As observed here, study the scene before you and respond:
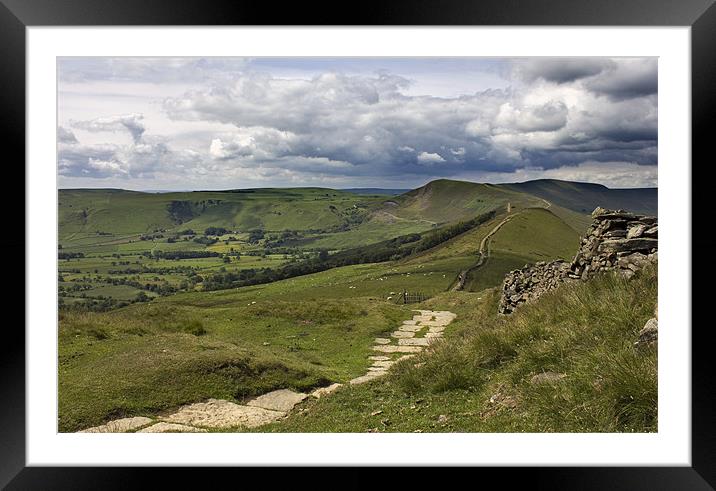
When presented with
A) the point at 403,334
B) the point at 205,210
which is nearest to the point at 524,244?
the point at 403,334

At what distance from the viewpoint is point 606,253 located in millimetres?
8383

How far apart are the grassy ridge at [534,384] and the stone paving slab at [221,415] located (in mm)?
594

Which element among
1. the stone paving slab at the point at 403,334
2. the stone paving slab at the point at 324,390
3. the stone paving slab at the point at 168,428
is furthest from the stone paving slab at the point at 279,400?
the stone paving slab at the point at 403,334

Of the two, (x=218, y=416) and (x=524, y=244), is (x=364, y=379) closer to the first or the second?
(x=218, y=416)

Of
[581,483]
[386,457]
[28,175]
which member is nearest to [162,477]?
[386,457]

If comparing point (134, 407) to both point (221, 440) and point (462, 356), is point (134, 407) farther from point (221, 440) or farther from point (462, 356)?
point (462, 356)

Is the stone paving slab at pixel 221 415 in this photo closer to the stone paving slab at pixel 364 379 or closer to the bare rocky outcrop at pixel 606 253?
the stone paving slab at pixel 364 379

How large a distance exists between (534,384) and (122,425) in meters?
5.25

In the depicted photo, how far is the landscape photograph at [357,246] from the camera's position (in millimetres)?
6094

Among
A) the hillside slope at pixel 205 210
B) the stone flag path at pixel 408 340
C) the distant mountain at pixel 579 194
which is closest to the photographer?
the stone flag path at pixel 408 340

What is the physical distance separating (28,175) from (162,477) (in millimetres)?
2675

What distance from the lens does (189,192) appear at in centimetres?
14450

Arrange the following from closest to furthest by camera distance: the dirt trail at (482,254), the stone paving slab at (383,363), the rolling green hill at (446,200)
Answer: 1. the stone paving slab at (383,363)
2. the dirt trail at (482,254)
3. the rolling green hill at (446,200)

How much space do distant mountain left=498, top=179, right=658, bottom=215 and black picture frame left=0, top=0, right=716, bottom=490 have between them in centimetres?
6424
